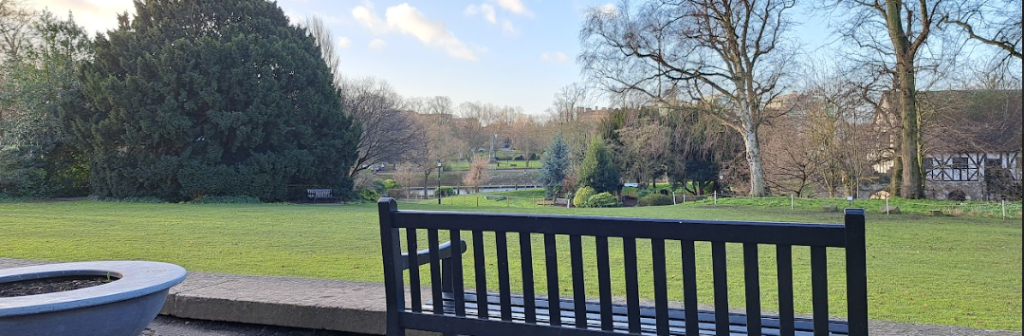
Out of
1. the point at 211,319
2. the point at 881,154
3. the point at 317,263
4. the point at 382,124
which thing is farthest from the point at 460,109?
the point at 211,319

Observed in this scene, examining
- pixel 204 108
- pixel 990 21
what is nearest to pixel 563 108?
pixel 204 108

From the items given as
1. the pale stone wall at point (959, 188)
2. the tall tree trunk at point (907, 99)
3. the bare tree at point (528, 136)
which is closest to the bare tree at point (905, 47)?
the tall tree trunk at point (907, 99)

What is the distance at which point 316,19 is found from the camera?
30.2m

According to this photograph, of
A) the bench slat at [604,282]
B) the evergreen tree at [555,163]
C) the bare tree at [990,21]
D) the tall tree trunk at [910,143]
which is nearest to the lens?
the bench slat at [604,282]

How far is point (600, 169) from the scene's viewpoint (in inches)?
1258

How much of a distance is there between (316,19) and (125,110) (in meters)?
11.1

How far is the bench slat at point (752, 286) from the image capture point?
1742mm

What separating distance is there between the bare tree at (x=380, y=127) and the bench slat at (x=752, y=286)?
28.9 meters

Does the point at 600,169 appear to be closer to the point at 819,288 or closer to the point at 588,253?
the point at 588,253

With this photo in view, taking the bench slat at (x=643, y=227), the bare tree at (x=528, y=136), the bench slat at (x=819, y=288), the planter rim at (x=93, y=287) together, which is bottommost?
the planter rim at (x=93, y=287)

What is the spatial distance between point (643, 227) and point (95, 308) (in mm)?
2162

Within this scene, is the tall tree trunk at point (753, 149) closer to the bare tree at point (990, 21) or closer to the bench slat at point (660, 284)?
the bare tree at point (990, 21)

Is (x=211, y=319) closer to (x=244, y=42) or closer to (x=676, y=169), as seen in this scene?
(x=244, y=42)

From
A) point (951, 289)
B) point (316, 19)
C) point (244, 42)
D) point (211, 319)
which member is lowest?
point (951, 289)
